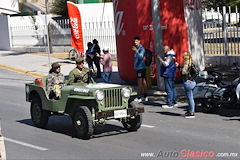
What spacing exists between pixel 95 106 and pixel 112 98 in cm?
43

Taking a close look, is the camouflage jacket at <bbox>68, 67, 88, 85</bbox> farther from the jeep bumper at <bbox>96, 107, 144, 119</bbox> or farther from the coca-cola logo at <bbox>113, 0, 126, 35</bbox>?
the coca-cola logo at <bbox>113, 0, 126, 35</bbox>

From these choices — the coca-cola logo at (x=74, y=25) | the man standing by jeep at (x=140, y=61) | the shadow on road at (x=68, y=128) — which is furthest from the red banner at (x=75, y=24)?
the shadow on road at (x=68, y=128)

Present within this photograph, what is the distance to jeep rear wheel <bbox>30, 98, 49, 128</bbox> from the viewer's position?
12648 mm

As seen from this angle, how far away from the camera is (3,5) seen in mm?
9500

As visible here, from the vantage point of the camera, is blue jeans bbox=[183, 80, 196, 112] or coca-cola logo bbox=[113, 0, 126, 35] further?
coca-cola logo bbox=[113, 0, 126, 35]

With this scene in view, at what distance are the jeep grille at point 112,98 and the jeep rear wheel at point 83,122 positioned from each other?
491 millimetres

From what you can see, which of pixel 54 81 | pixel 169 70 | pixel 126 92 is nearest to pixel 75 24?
pixel 169 70

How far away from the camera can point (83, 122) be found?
11.1 meters

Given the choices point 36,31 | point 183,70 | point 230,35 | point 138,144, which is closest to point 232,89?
point 183,70

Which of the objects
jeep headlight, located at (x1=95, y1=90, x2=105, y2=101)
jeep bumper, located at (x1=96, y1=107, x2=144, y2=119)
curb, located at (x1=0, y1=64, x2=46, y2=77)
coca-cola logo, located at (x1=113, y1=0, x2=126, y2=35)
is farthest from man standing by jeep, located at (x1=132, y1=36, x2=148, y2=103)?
curb, located at (x1=0, y1=64, x2=46, y2=77)

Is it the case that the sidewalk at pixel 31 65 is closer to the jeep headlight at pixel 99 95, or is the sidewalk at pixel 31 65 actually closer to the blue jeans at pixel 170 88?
the blue jeans at pixel 170 88

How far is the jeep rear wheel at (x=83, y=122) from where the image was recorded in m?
10.9

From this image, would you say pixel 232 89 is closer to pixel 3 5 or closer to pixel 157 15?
pixel 157 15

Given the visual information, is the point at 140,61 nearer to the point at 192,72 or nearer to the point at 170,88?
the point at 170,88
